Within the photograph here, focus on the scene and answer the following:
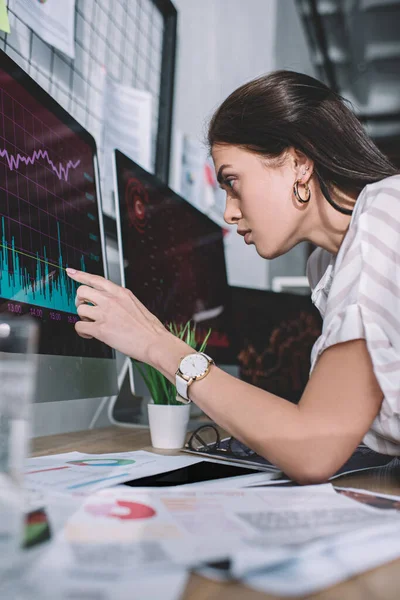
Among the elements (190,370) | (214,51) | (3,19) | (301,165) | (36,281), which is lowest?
(190,370)

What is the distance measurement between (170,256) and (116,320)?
0.42m

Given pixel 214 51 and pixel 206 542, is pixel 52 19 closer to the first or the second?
pixel 206 542

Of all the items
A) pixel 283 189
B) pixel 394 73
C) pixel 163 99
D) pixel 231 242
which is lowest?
pixel 283 189

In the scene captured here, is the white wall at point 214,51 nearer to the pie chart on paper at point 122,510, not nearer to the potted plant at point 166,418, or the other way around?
the potted plant at point 166,418

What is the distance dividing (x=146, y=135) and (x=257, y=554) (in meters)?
1.35

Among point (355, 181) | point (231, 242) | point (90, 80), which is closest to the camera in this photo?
point (355, 181)

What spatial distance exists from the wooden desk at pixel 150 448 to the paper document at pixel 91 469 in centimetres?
8

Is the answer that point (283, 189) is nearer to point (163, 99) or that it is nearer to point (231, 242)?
point (163, 99)

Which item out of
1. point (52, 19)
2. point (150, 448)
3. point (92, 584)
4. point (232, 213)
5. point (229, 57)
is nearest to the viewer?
point (92, 584)

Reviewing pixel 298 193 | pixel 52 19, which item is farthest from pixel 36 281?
pixel 52 19

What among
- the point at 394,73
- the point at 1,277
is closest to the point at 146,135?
the point at 1,277

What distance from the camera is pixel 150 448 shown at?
87 centimetres

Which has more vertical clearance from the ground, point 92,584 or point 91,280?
point 91,280

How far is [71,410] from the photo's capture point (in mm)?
1127
